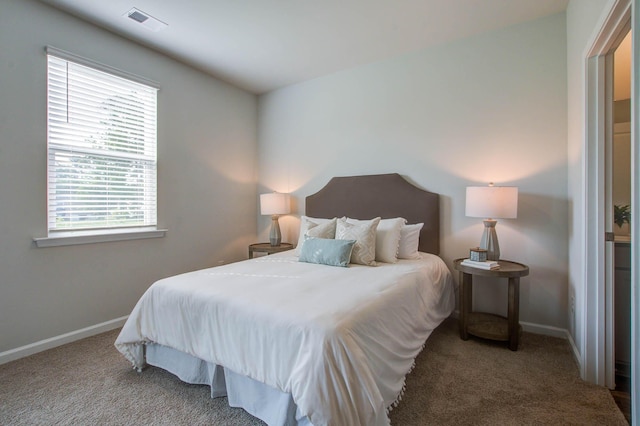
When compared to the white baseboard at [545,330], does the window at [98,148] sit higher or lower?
higher

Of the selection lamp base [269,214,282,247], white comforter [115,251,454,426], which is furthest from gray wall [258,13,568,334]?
white comforter [115,251,454,426]

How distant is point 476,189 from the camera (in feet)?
8.07

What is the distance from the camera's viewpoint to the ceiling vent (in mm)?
2457

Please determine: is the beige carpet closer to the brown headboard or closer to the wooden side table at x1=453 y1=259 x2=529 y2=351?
the wooden side table at x1=453 y1=259 x2=529 y2=351

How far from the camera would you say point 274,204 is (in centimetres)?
377

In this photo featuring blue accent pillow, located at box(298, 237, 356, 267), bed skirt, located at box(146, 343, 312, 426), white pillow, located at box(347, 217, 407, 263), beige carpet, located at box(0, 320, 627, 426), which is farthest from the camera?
white pillow, located at box(347, 217, 407, 263)

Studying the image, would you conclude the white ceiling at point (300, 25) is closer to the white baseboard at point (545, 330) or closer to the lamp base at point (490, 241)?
the lamp base at point (490, 241)

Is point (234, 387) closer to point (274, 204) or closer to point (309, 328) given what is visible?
point (309, 328)

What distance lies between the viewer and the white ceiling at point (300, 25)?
2.38 meters

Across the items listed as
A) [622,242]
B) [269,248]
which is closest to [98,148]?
[269,248]

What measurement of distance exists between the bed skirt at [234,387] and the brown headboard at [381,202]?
2.08 metres

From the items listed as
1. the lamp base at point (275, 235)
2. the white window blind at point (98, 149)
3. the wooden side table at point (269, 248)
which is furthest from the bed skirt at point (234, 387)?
the lamp base at point (275, 235)

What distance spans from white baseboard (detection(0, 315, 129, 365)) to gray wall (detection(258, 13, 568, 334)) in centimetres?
261

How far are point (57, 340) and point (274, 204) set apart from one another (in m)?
2.35
